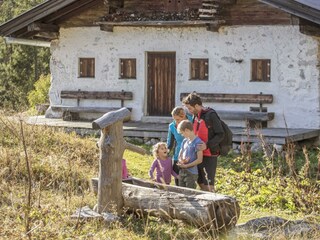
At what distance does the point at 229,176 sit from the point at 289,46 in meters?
5.30

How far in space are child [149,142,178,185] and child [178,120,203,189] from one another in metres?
0.27

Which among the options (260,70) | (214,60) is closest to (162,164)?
(260,70)

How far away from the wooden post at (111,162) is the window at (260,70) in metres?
8.94

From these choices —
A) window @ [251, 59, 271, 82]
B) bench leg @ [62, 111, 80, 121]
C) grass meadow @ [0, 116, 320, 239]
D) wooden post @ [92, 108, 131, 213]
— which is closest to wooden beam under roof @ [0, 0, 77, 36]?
bench leg @ [62, 111, 80, 121]

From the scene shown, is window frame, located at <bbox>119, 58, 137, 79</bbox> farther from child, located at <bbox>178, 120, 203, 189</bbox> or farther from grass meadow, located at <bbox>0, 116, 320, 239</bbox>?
child, located at <bbox>178, 120, 203, 189</bbox>

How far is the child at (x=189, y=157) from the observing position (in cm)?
870

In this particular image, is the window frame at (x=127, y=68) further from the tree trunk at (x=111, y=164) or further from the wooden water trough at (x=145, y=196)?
the tree trunk at (x=111, y=164)

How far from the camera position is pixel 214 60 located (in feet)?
57.1

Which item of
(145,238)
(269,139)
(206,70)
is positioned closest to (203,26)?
(206,70)

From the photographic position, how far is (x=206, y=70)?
17531 millimetres

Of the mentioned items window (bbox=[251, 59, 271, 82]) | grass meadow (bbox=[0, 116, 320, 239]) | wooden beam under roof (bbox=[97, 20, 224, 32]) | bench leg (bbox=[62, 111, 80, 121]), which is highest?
wooden beam under roof (bbox=[97, 20, 224, 32])

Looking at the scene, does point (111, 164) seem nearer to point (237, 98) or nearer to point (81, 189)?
point (81, 189)

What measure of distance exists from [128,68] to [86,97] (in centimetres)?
135

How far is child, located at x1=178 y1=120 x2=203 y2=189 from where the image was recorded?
870cm
